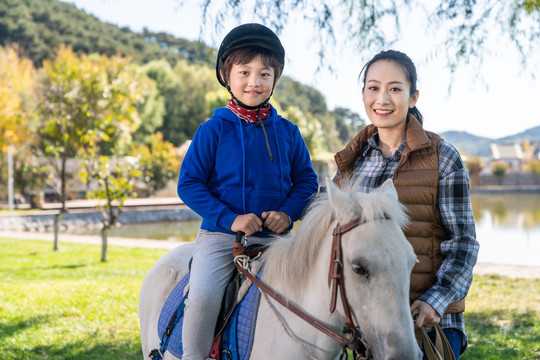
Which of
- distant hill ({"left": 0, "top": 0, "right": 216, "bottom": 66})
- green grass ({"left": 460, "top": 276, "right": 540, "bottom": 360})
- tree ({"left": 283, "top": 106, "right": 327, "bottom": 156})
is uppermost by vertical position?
distant hill ({"left": 0, "top": 0, "right": 216, "bottom": 66})

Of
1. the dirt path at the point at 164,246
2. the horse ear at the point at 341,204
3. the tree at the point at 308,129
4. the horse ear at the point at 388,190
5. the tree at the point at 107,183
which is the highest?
the tree at the point at 308,129

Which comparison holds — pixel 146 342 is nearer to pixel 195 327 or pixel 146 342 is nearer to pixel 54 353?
pixel 195 327

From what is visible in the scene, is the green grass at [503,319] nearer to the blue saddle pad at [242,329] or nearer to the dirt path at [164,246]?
the dirt path at [164,246]

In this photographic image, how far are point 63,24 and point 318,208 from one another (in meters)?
57.7

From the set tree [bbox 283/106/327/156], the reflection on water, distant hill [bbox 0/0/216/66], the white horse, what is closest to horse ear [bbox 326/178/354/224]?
the white horse

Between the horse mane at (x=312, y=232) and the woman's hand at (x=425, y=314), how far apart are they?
1.33 feet

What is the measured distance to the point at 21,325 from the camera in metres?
5.62

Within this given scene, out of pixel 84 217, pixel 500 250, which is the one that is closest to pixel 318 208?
pixel 500 250

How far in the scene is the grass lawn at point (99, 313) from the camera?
484 cm

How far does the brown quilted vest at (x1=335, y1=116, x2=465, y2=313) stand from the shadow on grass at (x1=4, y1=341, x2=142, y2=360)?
141 inches

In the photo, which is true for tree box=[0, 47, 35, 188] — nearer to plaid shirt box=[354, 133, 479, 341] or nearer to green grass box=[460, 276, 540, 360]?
green grass box=[460, 276, 540, 360]

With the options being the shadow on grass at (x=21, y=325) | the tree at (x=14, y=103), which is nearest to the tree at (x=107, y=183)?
the shadow on grass at (x=21, y=325)

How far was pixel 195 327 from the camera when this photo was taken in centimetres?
208

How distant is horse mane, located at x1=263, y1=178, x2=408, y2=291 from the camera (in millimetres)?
1618
